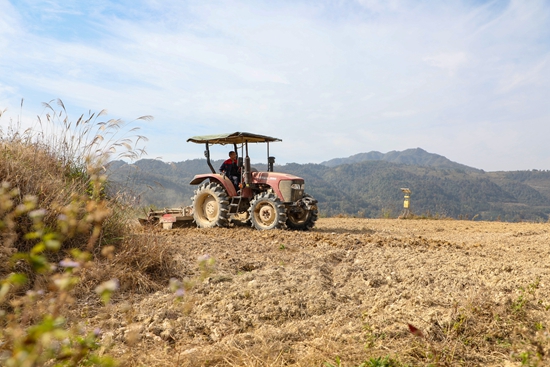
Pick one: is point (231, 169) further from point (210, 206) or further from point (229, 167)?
point (210, 206)

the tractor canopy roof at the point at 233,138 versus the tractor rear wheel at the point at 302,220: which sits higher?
the tractor canopy roof at the point at 233,138

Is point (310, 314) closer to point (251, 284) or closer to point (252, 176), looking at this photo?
point (251, 284)

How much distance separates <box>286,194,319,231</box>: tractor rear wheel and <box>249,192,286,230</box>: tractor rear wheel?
1.87ft

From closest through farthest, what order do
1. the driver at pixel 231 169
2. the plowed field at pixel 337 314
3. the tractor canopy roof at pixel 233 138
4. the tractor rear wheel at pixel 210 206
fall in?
the plowed field at pixel 337 314 → the tractor canopy roof at pixel 233 138 → the tractor rear wheel at pixel 210 206 → the driver at pixel 231 169

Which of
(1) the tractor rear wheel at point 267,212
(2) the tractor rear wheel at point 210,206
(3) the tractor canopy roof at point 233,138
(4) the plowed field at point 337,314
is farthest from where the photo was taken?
(2) the tractor rear wheel at point 210,206

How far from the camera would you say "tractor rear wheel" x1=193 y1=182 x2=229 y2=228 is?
9047mm

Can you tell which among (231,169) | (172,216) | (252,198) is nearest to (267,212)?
(252,198)

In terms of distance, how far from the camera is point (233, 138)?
345 inches

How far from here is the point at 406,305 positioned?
338 cm

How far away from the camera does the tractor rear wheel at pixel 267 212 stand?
842 centimetres

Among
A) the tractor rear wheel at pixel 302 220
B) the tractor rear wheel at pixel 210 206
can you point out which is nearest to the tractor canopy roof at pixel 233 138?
the tractor rear wheel at pixel 210 206

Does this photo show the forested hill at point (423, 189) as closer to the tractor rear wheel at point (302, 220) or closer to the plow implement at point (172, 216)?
the plow implement at point (172, 216)

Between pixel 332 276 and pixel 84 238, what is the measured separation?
8.58 ft

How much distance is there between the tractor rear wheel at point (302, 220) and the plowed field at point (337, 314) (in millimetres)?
3839
